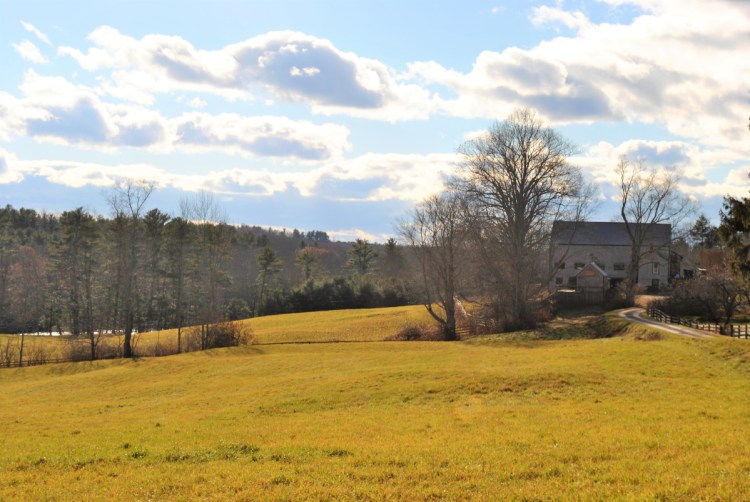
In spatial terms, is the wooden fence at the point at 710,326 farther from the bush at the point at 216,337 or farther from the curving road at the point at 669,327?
the bush at the point at 216,337

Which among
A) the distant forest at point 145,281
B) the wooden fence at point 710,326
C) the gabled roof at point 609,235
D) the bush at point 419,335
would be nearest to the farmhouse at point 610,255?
the gabled roof at point 609,235

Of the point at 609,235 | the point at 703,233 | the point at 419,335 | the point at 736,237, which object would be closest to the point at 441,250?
the point at 419,335

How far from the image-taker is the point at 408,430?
15359 mm

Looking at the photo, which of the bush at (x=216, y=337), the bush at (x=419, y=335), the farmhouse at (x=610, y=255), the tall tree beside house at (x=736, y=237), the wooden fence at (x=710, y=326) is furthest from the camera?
the farmhouse at (x=610, y=255)

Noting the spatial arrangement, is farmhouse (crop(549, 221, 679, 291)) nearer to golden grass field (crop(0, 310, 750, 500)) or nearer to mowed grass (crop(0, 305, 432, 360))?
mowed grass (crop(0, 305, 432, 360))

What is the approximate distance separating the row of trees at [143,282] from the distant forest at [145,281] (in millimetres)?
117

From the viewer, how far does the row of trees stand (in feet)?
173

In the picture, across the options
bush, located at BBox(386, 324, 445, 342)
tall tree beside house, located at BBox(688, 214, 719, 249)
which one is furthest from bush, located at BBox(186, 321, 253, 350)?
tall tree beside house, located at BBox(688, 214, 719, 249)

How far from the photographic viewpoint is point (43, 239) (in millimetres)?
110500

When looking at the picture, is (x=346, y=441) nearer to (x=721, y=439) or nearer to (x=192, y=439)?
(x=192, y=439)

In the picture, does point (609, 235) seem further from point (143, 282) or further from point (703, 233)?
point (143, 282)

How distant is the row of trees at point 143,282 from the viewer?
52.9 metres

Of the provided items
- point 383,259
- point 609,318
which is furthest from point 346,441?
point 383,259

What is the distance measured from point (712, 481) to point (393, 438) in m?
7.03
